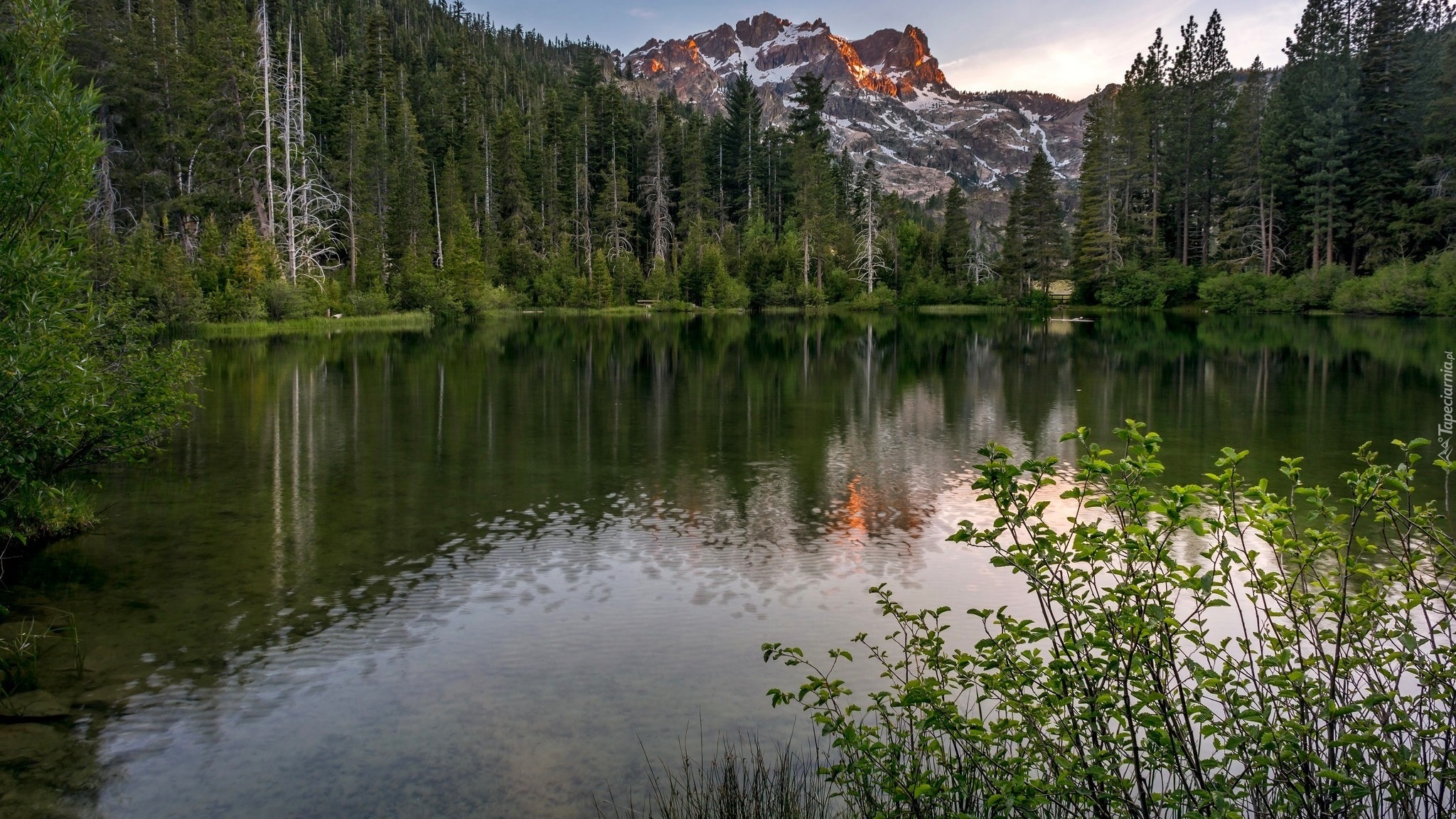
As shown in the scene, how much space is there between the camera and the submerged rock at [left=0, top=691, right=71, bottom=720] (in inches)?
288

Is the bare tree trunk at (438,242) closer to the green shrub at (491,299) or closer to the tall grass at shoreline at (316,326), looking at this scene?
the green shrub at (491,299)

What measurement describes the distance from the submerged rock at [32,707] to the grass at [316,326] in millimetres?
40216

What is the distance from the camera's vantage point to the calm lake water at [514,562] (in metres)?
6.87

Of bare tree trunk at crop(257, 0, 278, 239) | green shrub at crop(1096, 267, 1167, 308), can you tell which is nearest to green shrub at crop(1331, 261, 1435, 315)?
green shrub at crop(1096, 267, 1167, 308)

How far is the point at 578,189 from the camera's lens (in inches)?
3750

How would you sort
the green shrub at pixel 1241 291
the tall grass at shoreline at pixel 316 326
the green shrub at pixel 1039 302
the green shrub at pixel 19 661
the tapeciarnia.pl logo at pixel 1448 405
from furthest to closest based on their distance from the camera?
1. the green shrub at pixel 1039 302
2. the green shrub at pixel 1241 291
3. the tall grass at shoreline at pixel 316 326
4. the tapeciarnia.pl logo at pixel 1448 405
5. the green shrub at pixel 19 661

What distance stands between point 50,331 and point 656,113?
93.5 meters

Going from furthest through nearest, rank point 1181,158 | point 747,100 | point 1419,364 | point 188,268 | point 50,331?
1. point 747,100
2. point 1181,158
3. point 188,268
4. point 1419,364
5. point 50,331

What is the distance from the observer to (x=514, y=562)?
11.4 m

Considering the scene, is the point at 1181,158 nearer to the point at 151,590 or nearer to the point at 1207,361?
the point at 1207,361

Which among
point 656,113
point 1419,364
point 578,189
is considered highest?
point 656,113

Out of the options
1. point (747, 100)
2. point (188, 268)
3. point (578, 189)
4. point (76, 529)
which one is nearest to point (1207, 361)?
point (76, 529)

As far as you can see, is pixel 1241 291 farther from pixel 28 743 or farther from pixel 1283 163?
pixel 28 743

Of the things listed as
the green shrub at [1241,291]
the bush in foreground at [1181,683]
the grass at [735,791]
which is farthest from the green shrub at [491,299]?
the bush in foreground at [1181,683]
